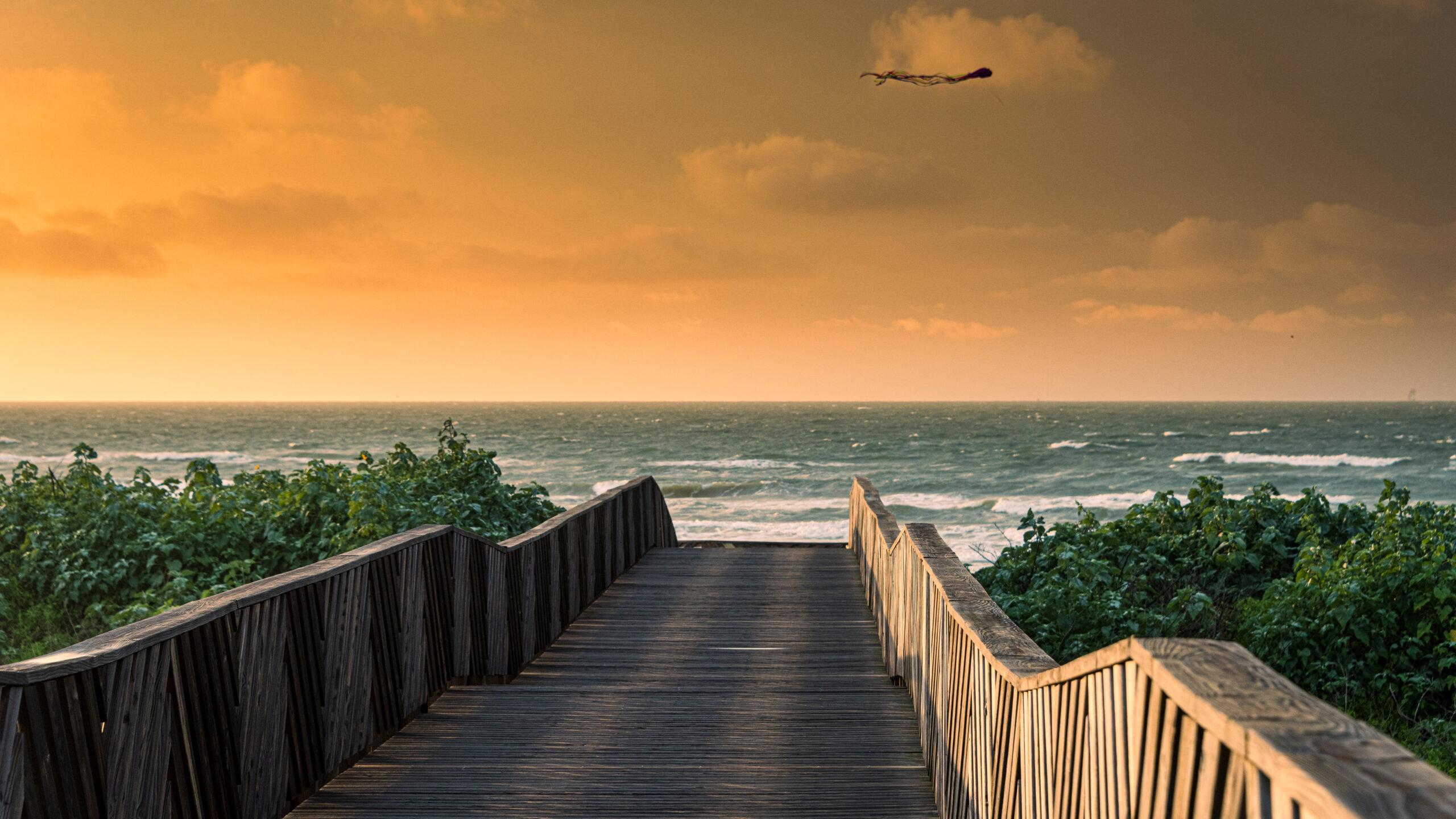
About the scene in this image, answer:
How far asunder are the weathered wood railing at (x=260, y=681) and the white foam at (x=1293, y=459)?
2485 inches

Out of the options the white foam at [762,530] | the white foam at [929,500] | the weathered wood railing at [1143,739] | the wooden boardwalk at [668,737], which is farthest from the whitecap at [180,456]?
the weathered wood railing at [1143,739]

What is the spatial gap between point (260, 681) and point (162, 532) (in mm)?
8112

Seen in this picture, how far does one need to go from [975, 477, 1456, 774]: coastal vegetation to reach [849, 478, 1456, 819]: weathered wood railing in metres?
4.01

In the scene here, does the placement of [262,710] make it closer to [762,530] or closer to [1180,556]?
[1180,556]

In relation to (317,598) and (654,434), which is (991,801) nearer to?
(317,598)

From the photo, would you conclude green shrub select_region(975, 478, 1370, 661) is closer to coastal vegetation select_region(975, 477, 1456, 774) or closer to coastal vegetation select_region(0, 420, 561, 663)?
coastal vegetation select_region(975, 477, 1456, 774)

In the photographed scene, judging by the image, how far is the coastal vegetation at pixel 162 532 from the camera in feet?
31.9

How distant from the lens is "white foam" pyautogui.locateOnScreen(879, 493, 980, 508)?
41812mm

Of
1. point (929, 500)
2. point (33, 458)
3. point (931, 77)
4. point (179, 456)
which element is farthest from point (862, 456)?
point (33, 458)

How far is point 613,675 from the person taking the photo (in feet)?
21.7

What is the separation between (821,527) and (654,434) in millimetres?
59350

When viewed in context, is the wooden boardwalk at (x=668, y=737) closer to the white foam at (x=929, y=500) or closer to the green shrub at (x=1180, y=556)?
the green shrub at (x=1180, y=556)

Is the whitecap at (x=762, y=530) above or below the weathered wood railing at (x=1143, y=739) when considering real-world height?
below

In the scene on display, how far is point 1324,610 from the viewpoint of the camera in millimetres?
7781
